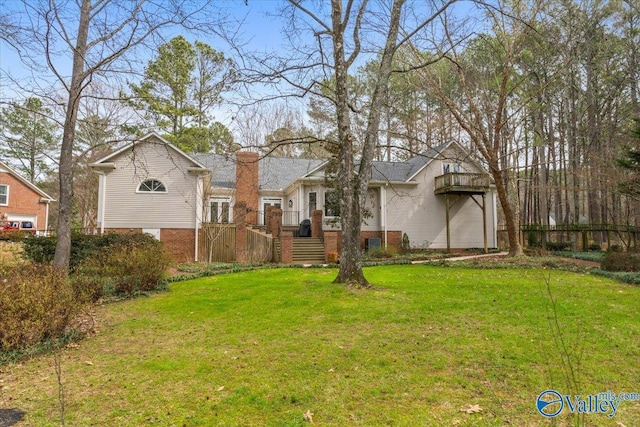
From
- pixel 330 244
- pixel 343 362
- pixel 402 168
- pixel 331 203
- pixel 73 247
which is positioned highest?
pixel 402 168

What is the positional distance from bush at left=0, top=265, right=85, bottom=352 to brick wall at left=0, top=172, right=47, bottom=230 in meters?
22.6

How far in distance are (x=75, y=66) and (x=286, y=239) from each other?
969 cm

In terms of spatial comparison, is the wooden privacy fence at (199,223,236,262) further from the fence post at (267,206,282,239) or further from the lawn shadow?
the lawn shadow

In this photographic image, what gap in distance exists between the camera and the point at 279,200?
22016 millimetres

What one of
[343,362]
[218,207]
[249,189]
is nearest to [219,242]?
[218,207]

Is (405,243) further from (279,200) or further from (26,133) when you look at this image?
(26,133)

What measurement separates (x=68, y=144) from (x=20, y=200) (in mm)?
20113

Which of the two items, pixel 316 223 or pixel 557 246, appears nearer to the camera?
pixel 316 223

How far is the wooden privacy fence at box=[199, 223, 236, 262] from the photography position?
16.7 metres

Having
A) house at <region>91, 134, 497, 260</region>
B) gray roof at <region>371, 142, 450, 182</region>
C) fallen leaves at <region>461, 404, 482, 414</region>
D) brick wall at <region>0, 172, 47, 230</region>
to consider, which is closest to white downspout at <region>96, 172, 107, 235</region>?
house at <region>91, 134, 497, 260</region>

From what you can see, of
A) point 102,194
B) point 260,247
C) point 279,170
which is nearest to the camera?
point 260,247

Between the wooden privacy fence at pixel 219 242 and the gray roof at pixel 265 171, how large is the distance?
4.28 m

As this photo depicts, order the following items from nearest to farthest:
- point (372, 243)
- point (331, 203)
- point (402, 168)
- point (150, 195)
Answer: point (150, 195) → point (331, 203) → point (372, 243) → point (402, 168)

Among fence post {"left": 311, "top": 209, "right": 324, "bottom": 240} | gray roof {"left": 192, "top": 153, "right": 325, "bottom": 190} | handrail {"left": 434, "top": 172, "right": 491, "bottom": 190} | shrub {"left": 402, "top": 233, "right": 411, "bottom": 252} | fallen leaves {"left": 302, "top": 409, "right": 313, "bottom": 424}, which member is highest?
gray roof {"left": 192, "top": 153, "right": 325, "bottom": 190}
